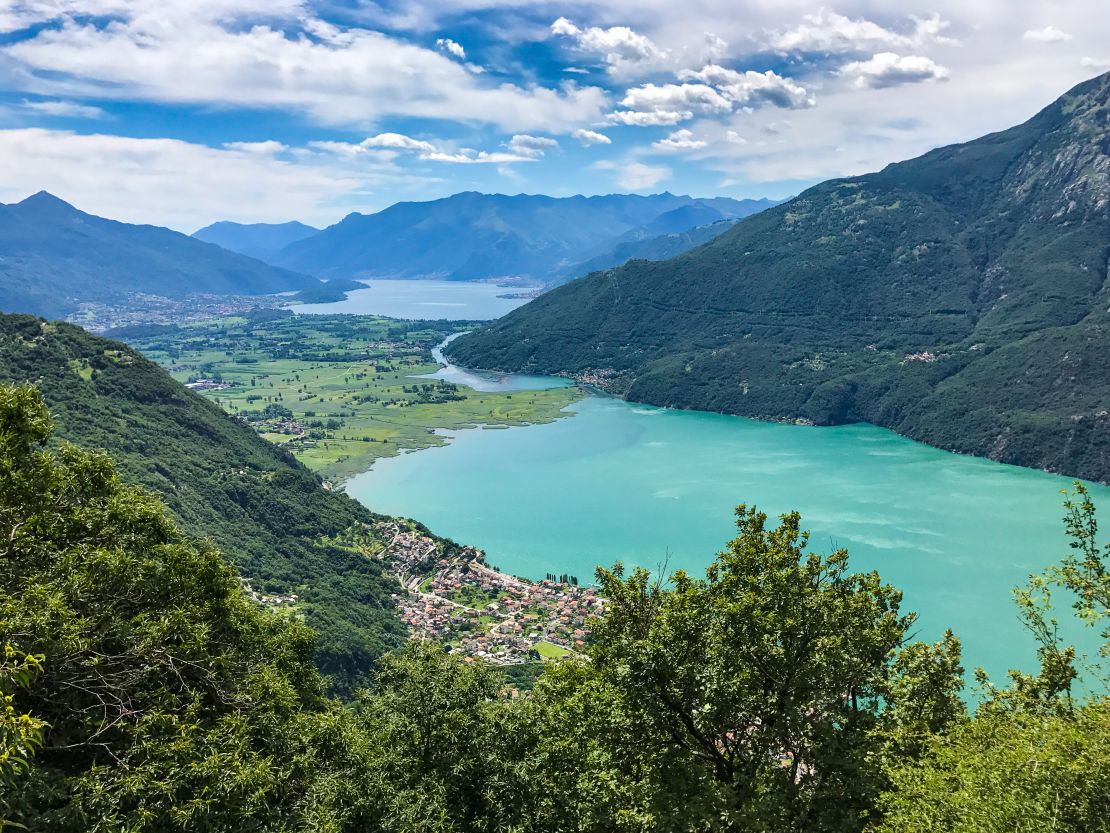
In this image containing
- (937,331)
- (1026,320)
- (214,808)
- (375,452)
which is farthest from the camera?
(937,331)

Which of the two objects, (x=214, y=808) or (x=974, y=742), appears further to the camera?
(x=974, y=742)

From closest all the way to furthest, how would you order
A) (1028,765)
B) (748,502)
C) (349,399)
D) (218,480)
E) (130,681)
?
(1028,765) → (130,681) → (218,480) → (748,502) → (349,399)

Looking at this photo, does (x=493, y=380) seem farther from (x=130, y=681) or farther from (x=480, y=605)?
(x=130, y=681)

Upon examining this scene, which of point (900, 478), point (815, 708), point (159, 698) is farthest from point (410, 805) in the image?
point (900, 478)

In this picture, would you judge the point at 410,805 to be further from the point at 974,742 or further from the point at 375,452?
the point at 375,452

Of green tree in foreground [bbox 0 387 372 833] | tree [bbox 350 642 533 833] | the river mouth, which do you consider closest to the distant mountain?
the river mouth

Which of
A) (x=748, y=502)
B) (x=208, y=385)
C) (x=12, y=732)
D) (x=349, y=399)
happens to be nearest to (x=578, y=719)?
(x=12, y=732)

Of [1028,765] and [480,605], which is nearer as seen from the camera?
[1028,765]
